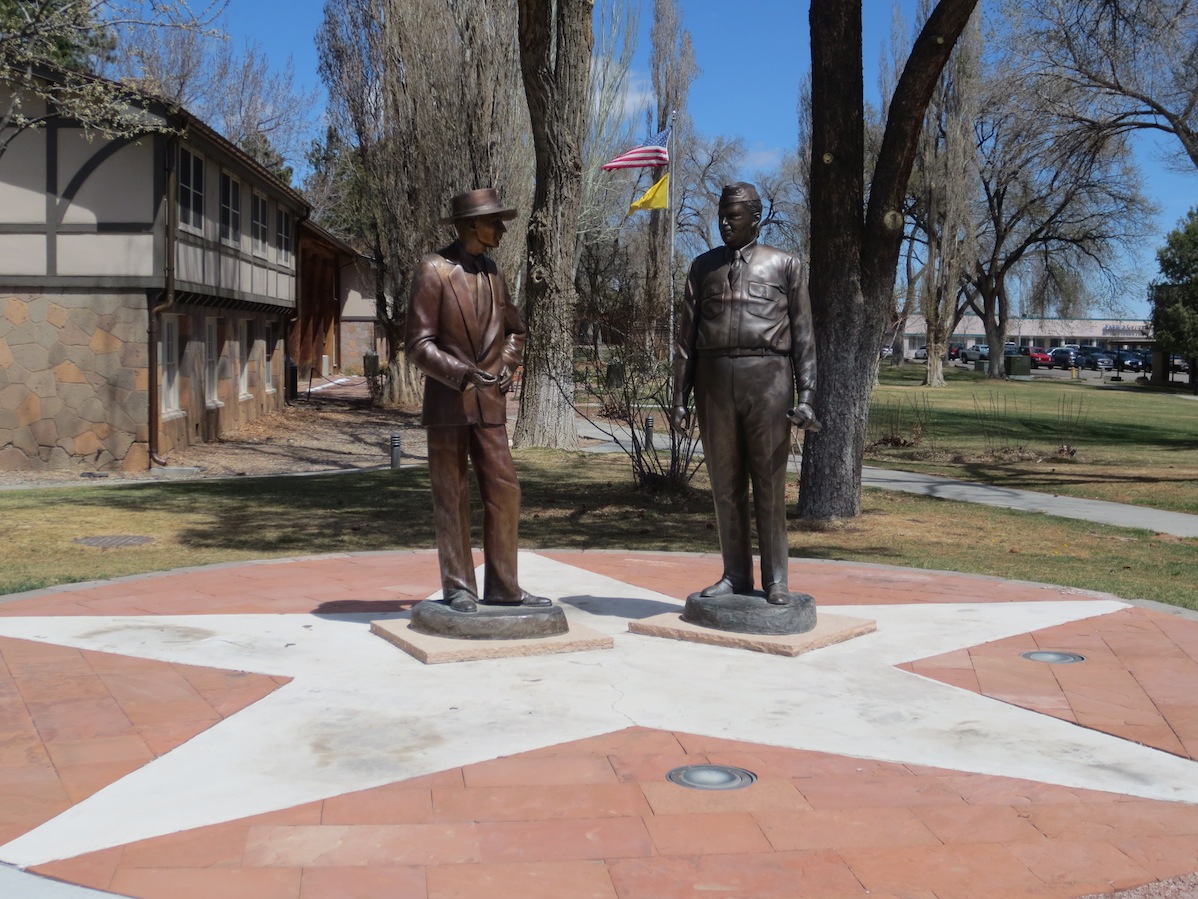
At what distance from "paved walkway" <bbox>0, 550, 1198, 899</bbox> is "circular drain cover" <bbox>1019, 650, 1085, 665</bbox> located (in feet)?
0.34

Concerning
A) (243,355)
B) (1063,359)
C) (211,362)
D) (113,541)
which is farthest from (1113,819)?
(1063,359)

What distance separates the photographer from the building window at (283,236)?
26.4 meters

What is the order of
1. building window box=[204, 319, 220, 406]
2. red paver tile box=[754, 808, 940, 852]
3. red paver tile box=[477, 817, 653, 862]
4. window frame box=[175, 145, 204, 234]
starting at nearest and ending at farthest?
red paver tile box=[477, 817, 653, 862], red paver tile box=[754, 808, 940, 852], window frame box=[175, 145, 204, 234], building window box=[204, 319, 220, 406]

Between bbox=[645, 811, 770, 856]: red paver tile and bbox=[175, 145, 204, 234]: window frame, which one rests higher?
bbox=[175, 145, 204, 234]: window frame

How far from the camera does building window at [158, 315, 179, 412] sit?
18484 millimetres

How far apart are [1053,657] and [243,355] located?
66.5 ft

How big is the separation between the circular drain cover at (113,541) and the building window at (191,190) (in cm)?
824

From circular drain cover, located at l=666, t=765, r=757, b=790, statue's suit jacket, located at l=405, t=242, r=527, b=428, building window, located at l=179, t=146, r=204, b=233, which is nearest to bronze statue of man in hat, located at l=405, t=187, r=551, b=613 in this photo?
statue's suit jacket, located at l=405, t=242, r=527, b=428

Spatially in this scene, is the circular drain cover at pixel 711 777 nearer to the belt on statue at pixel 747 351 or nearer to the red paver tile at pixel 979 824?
the red paver tile at pixel 979 824

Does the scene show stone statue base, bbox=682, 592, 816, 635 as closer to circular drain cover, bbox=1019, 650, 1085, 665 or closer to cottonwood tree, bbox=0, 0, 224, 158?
circular drain cover, bbox=1019, 650, 1085, 665

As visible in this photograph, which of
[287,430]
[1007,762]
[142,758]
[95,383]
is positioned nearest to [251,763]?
[142,758]

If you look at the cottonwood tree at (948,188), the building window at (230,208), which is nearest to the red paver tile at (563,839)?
the building window at (230,208)

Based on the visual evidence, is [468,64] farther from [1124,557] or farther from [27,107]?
[1124,557]

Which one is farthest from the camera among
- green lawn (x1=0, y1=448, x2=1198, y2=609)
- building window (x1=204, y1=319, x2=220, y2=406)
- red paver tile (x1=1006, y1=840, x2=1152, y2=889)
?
building window (x1=204, y1=319, x2=220, y2=406)
